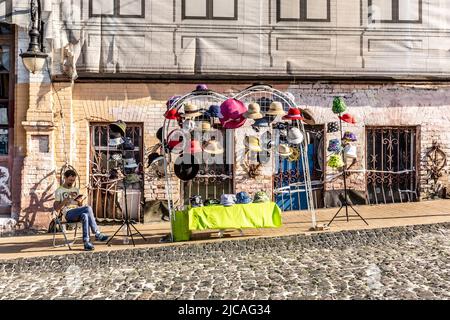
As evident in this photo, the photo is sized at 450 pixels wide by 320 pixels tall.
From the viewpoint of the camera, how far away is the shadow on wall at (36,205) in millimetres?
11094

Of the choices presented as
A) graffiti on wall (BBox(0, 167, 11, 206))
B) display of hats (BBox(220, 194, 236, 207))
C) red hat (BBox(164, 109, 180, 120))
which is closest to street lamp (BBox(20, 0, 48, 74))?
graffiti on wall (BBox(0, 167, 11, 206))

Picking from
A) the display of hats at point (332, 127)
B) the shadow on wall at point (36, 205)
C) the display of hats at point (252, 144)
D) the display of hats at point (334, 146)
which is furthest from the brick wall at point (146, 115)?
the display of hats at point (252, 144)

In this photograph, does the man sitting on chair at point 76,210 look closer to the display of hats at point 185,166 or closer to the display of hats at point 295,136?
the display of hats at point 185,166

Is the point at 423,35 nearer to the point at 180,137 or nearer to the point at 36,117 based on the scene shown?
the point at 180,137

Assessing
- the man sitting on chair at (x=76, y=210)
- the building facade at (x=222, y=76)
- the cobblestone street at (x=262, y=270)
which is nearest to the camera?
the cobblestone street at (x=262, y=270)

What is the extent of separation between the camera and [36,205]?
11117 mm

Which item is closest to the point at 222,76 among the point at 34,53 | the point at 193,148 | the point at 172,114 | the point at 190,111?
the point at 190,111

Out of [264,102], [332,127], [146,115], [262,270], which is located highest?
[264,102]

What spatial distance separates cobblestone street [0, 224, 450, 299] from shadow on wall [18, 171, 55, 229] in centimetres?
305

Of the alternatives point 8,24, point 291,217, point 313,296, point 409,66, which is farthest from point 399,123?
point 8,24

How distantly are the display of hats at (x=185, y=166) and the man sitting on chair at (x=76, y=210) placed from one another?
1680 millimetres

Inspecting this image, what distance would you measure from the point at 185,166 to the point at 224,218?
4.01 feet

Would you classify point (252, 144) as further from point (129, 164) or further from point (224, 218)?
point (129, 164)

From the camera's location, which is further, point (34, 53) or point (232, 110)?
point (34, 53)
